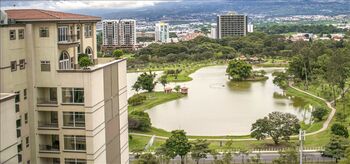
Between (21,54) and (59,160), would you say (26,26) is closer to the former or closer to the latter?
(21,54)

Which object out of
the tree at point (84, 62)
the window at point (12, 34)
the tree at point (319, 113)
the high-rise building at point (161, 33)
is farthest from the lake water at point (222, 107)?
the high-rise building at point (161, 33)

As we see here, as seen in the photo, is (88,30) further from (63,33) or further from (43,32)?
(43,32)

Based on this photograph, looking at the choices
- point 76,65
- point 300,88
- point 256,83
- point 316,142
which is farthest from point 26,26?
point 256,83

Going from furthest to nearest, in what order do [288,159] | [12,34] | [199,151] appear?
[199,151]
[288,159]
[12,34]

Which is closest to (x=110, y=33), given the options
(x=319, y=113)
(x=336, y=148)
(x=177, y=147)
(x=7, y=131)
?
(x=319, y=113)

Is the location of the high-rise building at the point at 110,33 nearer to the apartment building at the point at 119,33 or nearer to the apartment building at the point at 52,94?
the apartment building at the point at 119,33

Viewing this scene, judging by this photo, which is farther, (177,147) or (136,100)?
(136,100)

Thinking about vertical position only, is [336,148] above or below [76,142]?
below

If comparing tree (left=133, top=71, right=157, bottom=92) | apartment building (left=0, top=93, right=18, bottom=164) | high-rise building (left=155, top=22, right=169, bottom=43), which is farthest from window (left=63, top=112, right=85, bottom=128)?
high-rise building (left=155, top=22, right=169, bottom=43)
